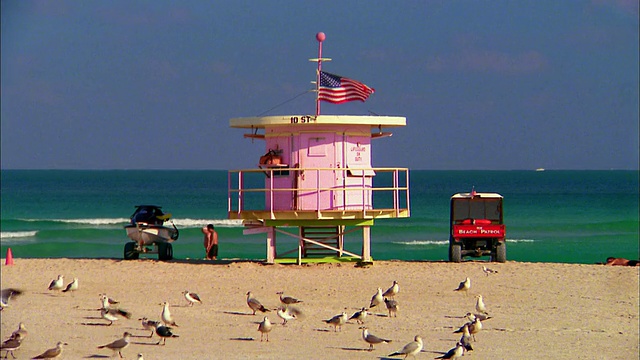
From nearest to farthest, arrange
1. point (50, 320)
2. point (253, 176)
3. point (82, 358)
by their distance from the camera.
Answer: point (82, 358) → point (50, 320) → point (253, 176)

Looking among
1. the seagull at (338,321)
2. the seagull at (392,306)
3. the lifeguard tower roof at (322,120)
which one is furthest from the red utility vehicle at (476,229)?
the seagull at (338,321)

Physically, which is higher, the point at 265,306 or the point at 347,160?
the point at 347,160

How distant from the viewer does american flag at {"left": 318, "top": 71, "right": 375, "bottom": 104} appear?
980 inches

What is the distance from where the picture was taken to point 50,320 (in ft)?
59.6

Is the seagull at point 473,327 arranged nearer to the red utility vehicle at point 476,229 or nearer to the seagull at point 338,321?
the seagull at point 338,321

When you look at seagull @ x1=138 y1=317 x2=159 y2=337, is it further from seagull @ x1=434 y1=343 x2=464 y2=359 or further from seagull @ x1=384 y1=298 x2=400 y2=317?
seagull @ x1=434 y1=343 x2=464 y2=359

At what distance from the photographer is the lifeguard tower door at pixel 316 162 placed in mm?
24812

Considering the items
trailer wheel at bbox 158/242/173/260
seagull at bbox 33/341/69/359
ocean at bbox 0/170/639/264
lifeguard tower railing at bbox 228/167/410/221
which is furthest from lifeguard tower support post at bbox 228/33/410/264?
ocean at bbox 0/170/639/264

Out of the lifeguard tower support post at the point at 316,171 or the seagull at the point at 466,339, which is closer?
the seagull at the point at 466,339

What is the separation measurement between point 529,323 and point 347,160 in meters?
7.58

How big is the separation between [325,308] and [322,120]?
5727 millimetres

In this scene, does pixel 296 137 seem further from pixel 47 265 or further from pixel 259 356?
pixel 259 356

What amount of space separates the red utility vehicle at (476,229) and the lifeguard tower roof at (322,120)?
303 cm

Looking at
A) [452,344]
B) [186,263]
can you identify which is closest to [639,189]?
[186,263]
